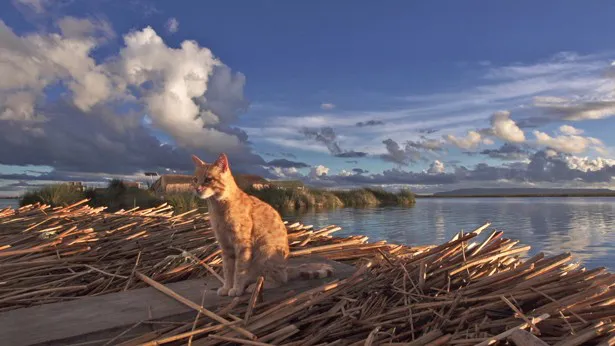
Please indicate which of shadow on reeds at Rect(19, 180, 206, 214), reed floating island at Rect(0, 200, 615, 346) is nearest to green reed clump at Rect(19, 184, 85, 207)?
shadow on reeds at Rect(19, 180, 206, 214)

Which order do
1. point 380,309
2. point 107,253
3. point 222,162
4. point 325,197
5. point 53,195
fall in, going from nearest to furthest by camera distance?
point 380,309 < point 222,162 < point 107,253 < point 53,195 < point 325,197

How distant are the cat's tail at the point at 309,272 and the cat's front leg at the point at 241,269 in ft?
1.30

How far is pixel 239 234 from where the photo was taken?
3.57 m

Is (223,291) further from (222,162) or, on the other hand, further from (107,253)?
(107,253)

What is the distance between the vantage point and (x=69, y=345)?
8.54 feet

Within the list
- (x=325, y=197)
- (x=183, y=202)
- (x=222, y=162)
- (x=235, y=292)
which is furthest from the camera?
(x=325, y=197)

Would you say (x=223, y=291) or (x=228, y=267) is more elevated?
(x=228, y=267)

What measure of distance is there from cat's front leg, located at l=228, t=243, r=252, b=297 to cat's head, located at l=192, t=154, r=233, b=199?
49 cm

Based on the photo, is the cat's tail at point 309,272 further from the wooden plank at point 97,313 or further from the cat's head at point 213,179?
the cat's head at point 213,179

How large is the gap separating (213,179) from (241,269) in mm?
770

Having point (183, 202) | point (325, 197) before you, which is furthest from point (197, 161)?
point (325, 197)

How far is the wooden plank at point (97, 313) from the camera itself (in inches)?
107

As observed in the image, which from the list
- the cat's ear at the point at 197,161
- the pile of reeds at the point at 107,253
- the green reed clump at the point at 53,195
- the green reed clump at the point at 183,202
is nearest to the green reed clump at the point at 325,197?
the green reed clump at the point at 183,202

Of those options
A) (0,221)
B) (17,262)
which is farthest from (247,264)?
(0,221)
